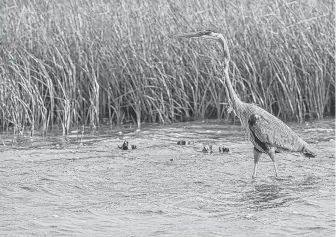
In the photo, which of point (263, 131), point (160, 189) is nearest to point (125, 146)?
point (263, 131)

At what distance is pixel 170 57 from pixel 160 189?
4.17m

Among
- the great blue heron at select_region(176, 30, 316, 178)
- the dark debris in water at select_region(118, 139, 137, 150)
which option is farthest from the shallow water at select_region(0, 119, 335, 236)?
the great blue heron at select_region(176, 30, 316, 178)

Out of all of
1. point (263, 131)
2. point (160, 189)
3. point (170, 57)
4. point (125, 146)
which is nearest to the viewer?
point (160, 189)

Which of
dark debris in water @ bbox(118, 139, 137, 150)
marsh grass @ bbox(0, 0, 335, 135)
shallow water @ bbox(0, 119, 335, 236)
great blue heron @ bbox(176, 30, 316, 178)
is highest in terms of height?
marsh grass @ bbox(0, 0, 335, 135)

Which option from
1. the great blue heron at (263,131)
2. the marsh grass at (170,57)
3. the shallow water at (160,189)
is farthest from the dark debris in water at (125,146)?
the great blue heron at (263,131)

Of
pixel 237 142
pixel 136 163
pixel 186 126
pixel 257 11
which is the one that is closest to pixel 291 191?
pixel 136 163

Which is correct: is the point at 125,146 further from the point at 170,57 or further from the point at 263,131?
the point at 170,57

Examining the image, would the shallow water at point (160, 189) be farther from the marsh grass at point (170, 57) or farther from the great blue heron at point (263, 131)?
the marsh grass at point (170, 57)

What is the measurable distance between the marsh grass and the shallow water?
94 centimetres

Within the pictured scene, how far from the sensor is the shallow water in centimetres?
588

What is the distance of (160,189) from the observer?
7203mm

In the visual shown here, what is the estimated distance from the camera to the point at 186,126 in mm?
11078

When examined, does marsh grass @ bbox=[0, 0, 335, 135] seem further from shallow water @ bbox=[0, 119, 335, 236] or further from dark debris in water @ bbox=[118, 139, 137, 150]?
dark debris in water @ bbox=[118, 139, 137, 150]

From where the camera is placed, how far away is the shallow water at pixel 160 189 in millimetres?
5879
